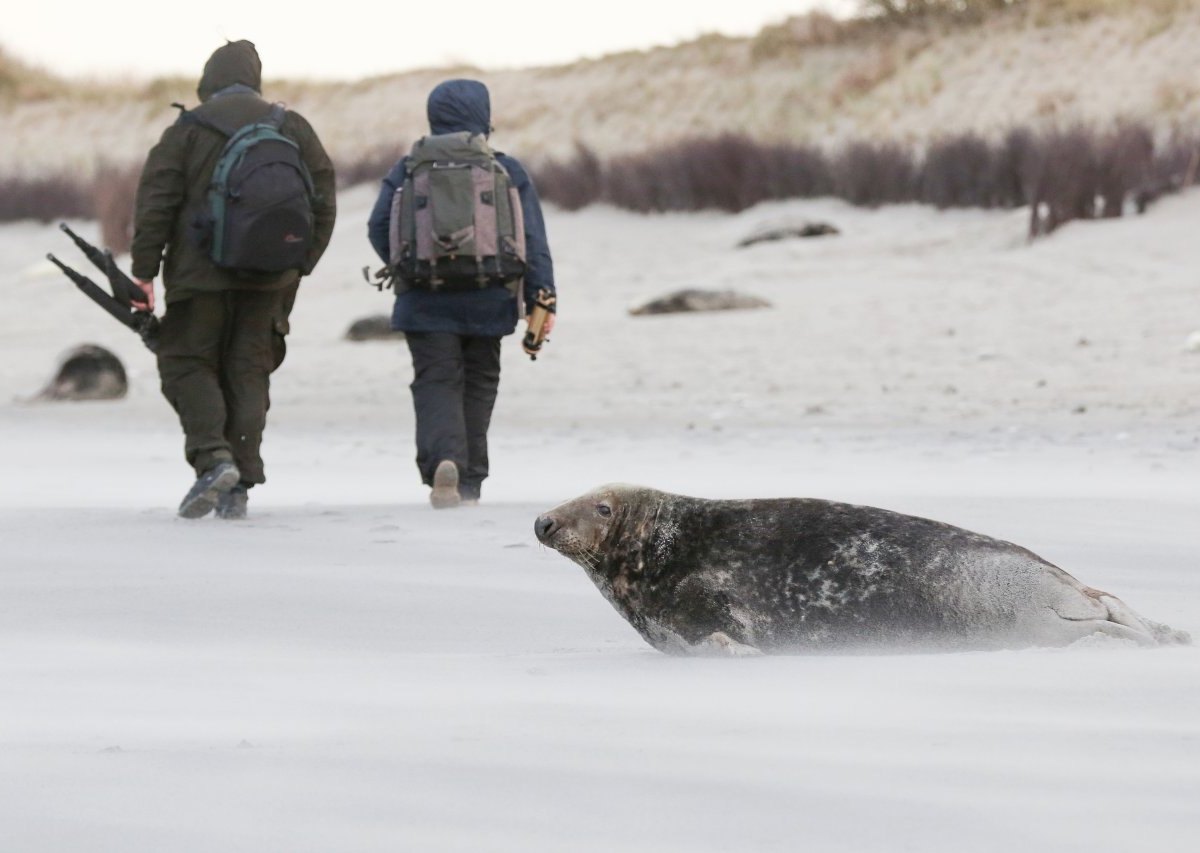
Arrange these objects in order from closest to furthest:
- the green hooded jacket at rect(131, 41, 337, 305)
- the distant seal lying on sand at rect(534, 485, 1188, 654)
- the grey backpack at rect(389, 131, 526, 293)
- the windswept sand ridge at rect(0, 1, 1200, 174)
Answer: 1. the distant seal lying on sand at rect(534, 485, 1188, 654)
2. the green hooded jacket at rect(131, 41, 337, 305)
3. the grey backpack at rect(389, 131, 526, 293)
4. the windswept sand ridge at rect(0, 1, 1200, 174)

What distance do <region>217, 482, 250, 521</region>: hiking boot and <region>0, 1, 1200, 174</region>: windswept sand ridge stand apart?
17508mm

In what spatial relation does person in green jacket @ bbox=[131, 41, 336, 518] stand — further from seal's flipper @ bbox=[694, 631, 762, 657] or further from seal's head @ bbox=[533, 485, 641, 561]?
seal's flipper @ bbox=[694, 631, 762, 657]

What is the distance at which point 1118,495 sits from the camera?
7141 mm

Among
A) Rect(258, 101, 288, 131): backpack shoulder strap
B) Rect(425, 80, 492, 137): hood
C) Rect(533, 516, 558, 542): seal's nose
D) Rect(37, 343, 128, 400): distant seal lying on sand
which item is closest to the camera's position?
Rect(533, 516, 558, 542): seal's nose

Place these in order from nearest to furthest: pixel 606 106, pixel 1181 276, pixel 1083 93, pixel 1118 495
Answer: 1. pixel 1118 495
2. pixel 1181 276
3. pixel 1083 93
4. pixel 606 106

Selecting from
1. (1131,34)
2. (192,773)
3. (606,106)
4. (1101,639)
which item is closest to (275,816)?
(192,773)

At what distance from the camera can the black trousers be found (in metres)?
7.04

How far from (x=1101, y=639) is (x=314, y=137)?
12.9 feet

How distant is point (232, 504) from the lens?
6562 millimetres

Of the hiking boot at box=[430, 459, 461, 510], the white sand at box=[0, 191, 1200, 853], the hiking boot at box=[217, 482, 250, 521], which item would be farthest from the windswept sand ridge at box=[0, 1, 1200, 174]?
the hiking boot at box=[217, 482, 250, 521]

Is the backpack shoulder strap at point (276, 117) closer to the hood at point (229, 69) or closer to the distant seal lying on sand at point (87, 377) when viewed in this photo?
the hood at point (229, 69)

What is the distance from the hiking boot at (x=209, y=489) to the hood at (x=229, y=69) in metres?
1.31

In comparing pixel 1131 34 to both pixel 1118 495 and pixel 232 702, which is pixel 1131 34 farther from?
pixel 232 702

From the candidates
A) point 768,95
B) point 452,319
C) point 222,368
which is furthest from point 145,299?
point 768,95
